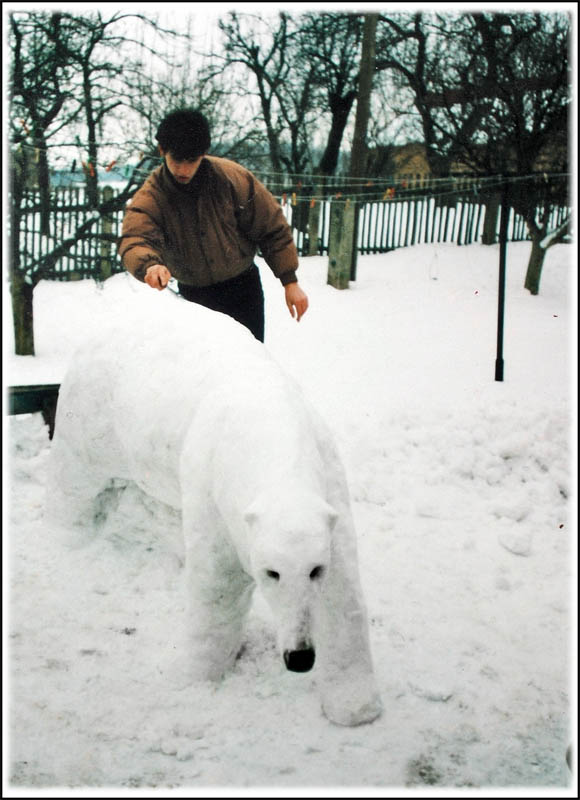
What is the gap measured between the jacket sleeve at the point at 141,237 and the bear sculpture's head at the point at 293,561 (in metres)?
1.27

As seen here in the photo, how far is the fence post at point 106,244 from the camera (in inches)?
206

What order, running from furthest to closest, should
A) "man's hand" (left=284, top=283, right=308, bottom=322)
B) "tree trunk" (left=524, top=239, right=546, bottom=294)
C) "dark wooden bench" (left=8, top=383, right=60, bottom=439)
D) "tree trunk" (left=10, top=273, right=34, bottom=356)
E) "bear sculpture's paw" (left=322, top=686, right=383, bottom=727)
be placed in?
1. "tree trunk" (left=524, top=239, right=546, bottom=294)
2. "tree trunk" (left=10, top=273, right=34, bottom=356)
3. "dark wooden bench" (left=8, top=383, right=60, bottom=439)
4. "man's hand" (left=284, top=283, right=308, bottom=322)
5. "bear sculpture's paw" (left=322, top=686, right=383, bottom=727)

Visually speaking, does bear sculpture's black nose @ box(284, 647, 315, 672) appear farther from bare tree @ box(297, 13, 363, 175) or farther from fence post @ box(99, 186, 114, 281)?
fence post @ box(99, 186, 114, 281)

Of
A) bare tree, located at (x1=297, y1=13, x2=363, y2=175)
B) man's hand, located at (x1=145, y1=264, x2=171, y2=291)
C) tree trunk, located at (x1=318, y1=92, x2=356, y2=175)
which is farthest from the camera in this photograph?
tree trunk, located at (x1=318, y1=92, x2=356, y2=175)

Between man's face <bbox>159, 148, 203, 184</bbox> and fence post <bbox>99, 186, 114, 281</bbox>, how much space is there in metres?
2.50

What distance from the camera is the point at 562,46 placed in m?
3.66

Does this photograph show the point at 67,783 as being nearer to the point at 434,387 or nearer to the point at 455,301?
the point at 434,387

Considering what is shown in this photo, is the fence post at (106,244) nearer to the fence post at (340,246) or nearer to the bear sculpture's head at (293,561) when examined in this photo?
the fence post at (340,246)

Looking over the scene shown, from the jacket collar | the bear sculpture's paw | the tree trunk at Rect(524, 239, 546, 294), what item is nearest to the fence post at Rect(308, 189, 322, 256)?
the tree trunk at Rect(524, 239, 546, 294)

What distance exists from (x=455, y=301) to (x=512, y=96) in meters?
1.44

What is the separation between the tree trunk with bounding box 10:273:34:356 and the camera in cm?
506

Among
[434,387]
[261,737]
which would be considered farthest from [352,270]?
[261,737]

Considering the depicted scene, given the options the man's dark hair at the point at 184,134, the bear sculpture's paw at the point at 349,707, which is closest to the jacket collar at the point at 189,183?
the man's dark hair at the point at 184,134

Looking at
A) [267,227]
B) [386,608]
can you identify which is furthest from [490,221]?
[386,608]
